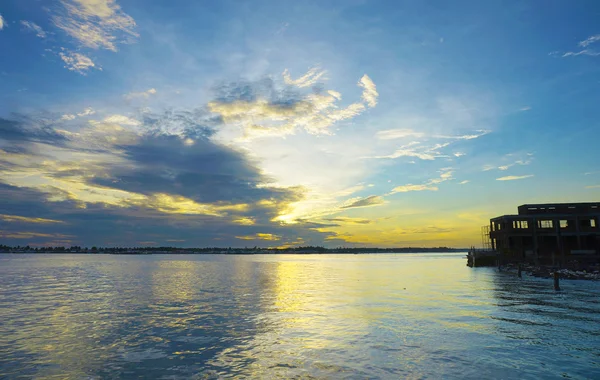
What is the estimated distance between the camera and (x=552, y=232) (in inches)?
3388

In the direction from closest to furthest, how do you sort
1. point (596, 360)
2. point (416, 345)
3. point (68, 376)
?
1. point (68, 376)
2. point (596, 360)
3. point (416, 345)

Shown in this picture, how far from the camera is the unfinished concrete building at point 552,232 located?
83812 millimetres

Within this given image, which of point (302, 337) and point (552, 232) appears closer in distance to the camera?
point (302, 337)

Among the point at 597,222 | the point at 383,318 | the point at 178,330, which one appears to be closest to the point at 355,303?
the point at 383,318

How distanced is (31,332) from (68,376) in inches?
471

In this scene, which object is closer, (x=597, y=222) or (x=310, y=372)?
(x=310, y=372)

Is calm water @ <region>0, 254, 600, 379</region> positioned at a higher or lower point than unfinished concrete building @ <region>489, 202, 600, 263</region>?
lower

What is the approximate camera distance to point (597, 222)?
276ft

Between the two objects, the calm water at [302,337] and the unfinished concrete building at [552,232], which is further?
the unfinished concrete building at [552,232]

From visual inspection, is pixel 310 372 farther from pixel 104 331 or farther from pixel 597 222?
pixel 597 222

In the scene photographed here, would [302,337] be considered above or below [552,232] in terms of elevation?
below

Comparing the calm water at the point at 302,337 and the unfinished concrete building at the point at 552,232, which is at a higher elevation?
the unfinished concrete building at the point at 552,232

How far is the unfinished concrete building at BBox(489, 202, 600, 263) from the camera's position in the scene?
83.8 metres

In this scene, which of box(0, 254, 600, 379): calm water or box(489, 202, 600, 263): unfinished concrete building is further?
box(489, 202, 600, 263): unfinished concrete building
